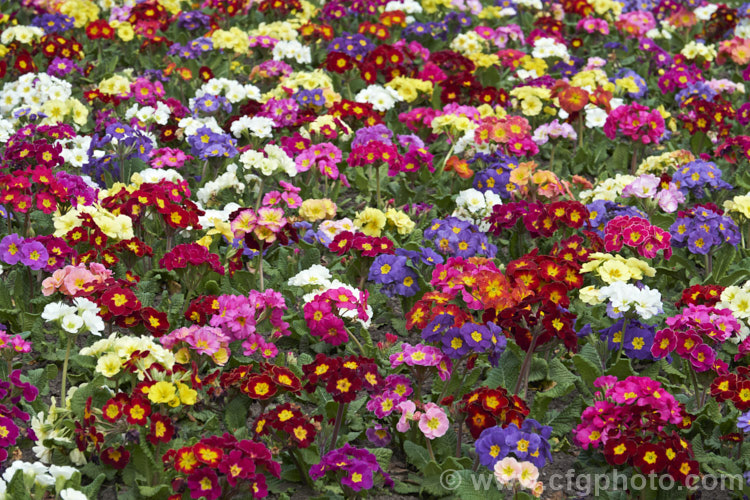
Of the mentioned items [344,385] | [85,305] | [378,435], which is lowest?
[378,435]

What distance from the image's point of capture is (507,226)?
16.9 ft

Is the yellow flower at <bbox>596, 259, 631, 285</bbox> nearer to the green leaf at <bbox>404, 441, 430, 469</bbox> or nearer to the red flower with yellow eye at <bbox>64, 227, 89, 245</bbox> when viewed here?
the green leaf at <bbox>404, 441, 430, 469</bbox>

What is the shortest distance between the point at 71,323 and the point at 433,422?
1.58m

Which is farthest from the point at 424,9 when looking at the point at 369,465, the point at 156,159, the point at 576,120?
the point at 369,465

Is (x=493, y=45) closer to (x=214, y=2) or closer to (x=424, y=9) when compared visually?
(x=424, y=9)

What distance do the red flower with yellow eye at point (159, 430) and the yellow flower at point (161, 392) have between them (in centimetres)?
6

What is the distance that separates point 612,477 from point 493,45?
5555mm

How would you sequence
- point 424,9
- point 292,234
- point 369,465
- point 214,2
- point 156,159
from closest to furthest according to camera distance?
1. point 369,465
2. point 292,234
3. point 156,159
4. point 214,2
5. point 424,9

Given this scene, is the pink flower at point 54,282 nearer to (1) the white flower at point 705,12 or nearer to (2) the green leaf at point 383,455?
(2) the green leaf at point 383,455

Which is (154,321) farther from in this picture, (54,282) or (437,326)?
(437,326)

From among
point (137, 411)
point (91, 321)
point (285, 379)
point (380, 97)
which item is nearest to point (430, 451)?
point (285, 379)

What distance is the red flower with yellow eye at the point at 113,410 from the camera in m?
3.47

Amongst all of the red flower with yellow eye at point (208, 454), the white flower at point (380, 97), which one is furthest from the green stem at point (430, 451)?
the white flower at point (380, 97)

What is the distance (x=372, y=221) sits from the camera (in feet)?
16.9
